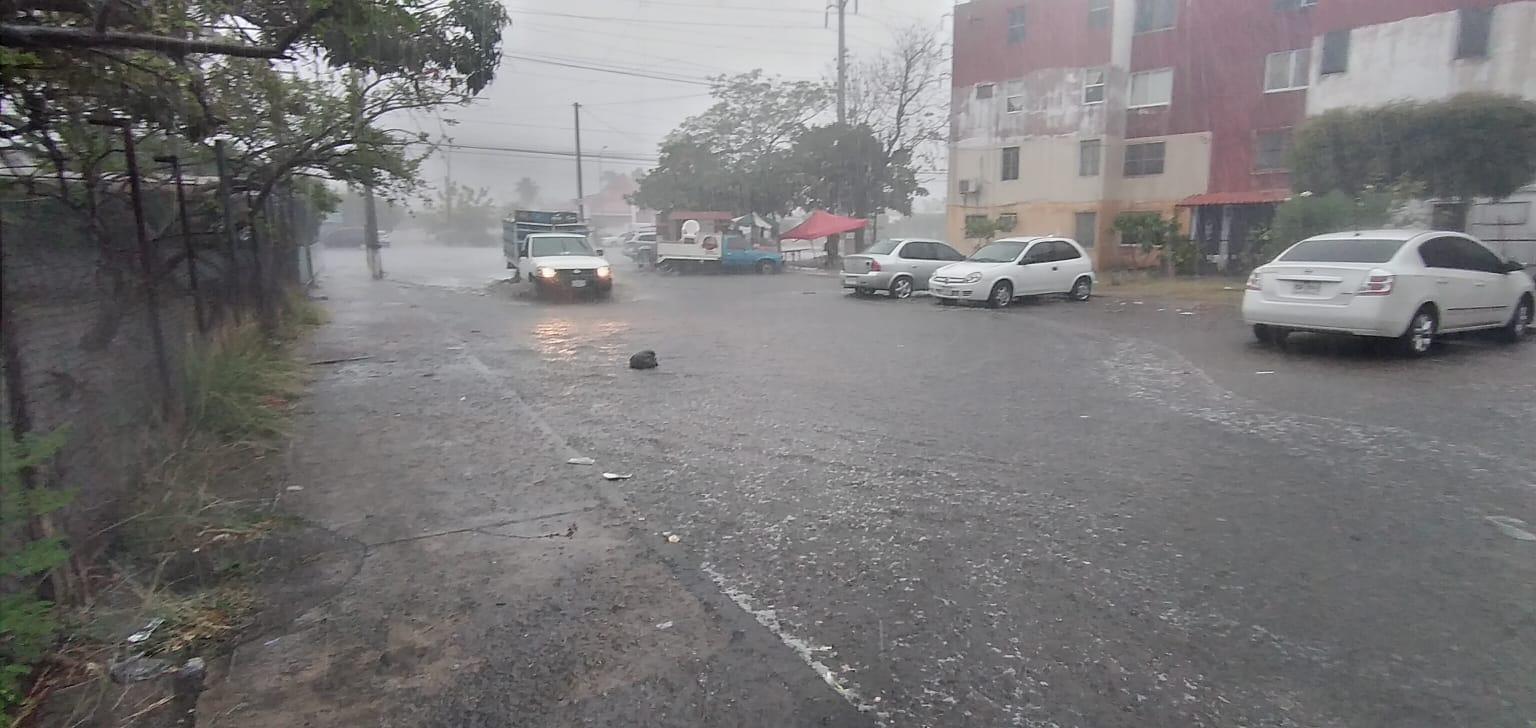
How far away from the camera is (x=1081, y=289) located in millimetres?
20234

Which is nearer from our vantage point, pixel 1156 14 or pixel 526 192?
pixel 1156 14

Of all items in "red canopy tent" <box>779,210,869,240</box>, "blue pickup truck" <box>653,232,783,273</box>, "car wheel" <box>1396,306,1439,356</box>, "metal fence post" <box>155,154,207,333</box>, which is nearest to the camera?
"metal fence post" <box>155,154,207,333</box>

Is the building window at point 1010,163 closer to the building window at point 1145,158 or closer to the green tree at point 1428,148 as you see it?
the building window at point 1145,158

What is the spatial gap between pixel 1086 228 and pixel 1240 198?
206 inches

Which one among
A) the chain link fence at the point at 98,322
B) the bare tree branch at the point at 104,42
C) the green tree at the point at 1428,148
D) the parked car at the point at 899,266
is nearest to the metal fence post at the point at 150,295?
the chain link fence at the point at 98,322

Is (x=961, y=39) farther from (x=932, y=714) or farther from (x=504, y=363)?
(x=932, y=714)

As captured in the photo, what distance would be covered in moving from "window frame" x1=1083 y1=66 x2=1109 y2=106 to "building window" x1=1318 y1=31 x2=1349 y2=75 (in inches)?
281

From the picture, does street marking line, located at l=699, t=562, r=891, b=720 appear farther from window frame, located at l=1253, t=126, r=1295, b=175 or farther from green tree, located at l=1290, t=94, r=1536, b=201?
window frame, located at l=1253, t=126, r=1295, b=175

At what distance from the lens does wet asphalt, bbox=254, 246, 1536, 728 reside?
11.0ft

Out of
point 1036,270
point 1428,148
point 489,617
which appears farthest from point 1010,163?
point 489,617

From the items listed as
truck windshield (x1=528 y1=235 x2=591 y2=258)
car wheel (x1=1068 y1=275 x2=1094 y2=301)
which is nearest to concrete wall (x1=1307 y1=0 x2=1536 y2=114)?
car wheel (x1=1068 y1=275 x2=1094 y2=301)

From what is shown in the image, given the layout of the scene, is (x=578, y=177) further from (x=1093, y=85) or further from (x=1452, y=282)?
(x=1452, y=282)

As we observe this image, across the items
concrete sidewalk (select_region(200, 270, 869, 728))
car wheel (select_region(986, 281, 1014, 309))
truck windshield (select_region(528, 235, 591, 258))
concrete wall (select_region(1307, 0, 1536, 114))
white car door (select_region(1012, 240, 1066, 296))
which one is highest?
concrete wall (select_region(1307, 0, 1536, 114))

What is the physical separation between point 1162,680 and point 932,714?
Answer: 0.92 m
